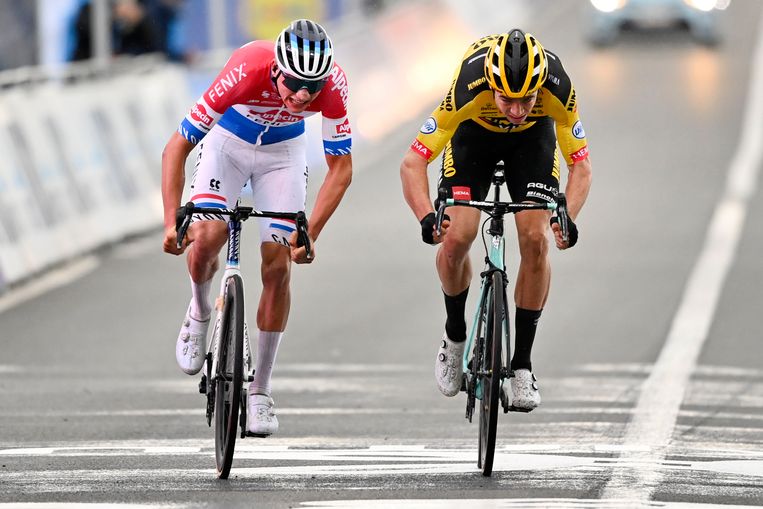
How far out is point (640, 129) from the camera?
91.0 feet

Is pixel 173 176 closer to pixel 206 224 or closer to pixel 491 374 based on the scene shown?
pixel 206 224

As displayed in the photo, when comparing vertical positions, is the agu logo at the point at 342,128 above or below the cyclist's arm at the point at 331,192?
above

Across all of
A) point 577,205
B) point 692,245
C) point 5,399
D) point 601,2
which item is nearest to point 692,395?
point 577,205

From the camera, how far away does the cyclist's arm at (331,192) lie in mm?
8688

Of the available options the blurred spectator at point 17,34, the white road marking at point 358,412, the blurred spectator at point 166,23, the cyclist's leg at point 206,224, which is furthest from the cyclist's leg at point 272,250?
the blurred spectator at point 166,23

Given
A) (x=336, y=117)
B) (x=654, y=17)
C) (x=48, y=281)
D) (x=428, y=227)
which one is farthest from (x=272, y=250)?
(x=654, y=17)

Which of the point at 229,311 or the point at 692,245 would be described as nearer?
the point at 229,311

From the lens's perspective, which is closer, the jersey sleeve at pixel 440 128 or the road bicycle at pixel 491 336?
the road bicycle at pixel 491 336

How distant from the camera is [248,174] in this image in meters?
9.09

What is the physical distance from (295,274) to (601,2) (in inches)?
849

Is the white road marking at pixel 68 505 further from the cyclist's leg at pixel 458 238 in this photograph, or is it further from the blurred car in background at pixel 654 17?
the blurred car in background at pixel 654 17

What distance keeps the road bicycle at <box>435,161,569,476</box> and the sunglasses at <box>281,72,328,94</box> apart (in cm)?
78

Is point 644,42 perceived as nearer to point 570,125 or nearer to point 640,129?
point 640,129

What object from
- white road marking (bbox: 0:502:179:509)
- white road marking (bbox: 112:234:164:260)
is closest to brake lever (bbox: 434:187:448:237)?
white road marking (bbox: 0:502:179:509)
